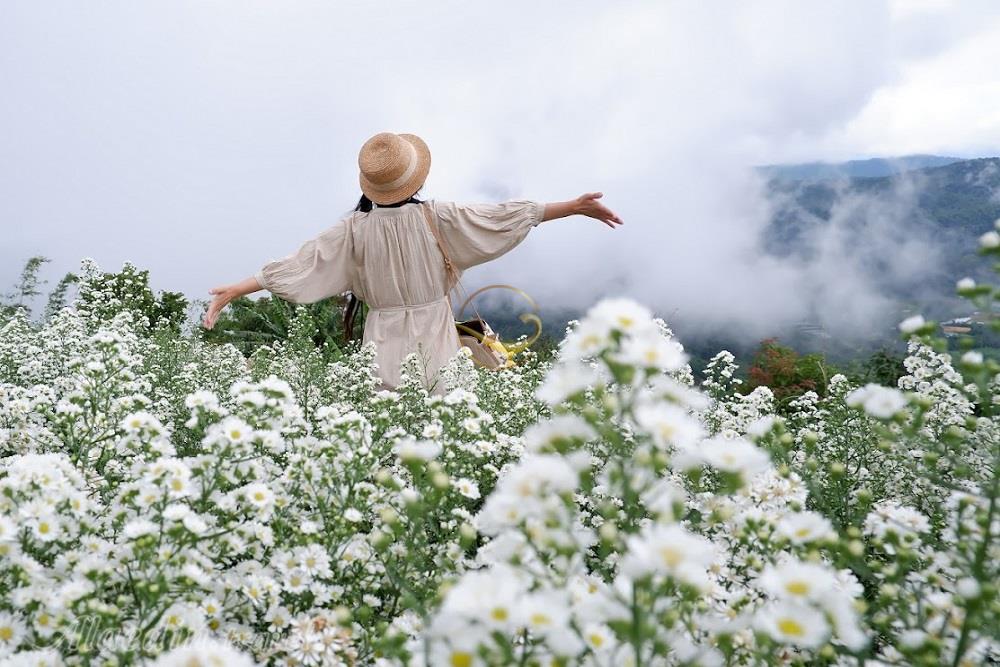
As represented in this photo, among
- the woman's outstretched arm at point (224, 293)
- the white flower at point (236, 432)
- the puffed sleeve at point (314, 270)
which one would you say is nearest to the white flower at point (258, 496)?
the white flower at point (236, 432)

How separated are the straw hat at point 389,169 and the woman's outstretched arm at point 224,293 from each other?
1148 millimetres

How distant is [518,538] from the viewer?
1.03 meters

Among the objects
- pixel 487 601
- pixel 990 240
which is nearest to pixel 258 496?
pixel 487 601

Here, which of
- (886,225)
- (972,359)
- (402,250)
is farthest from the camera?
(886,225)

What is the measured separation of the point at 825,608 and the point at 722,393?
3102mm

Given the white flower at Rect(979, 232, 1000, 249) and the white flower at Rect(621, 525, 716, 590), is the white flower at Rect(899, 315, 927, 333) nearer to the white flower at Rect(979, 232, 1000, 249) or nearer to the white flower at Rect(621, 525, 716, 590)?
the white flower at Rect(979, 232, 1000, 249)

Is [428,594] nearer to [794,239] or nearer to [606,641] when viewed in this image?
[606,641]

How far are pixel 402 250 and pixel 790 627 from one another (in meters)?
4.70

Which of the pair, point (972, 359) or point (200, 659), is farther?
point (972, 359)

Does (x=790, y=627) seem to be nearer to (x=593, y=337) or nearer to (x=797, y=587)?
(x=797, y=587)

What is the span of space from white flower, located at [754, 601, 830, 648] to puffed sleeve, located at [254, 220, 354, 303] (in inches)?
190

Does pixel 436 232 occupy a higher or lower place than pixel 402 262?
higher

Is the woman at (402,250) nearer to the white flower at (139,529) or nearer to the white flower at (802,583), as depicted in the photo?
the white flower at (139,529)

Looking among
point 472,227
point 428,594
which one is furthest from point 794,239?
point 428,594
